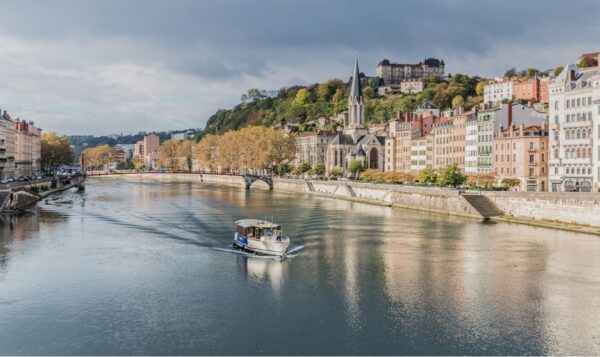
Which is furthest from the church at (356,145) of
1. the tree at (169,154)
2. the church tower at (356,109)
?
the tree at (169,154)

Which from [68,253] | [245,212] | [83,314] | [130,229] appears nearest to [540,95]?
[245,212]

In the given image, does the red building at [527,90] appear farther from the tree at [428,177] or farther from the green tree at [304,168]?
the tree at [428,177]

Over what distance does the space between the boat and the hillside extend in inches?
3427

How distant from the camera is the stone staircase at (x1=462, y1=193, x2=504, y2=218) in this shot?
49594 millimetres

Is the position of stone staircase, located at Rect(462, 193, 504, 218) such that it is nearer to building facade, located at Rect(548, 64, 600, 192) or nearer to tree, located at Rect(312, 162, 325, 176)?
building facade, located at Rect(548, 64, 600, 192)

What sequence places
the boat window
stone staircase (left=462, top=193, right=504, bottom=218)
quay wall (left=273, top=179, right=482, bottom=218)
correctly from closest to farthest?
the boat window < stone staircase (left=462, top=193, right=504, bottom=218) < quay wall (left=273, top=179, right=482, bottom=218)

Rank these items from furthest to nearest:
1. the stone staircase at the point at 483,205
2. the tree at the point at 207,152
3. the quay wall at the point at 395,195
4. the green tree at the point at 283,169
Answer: the tree at the point at 207,152, the green tree at the point at 283,169, the quay wall at the point at 395,195, the stone staircase at the point at 483,205

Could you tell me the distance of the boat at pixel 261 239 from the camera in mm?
34281

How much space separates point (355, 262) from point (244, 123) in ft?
523

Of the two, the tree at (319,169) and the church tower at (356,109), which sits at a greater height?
the church tower at (356,109)

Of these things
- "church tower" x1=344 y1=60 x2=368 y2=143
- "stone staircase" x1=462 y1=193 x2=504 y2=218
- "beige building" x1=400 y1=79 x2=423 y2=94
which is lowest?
"stone staircase" x1=462 y1=193 x2=504 y2=218

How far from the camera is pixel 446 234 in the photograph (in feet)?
138

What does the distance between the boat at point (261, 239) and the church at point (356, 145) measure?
6798cm

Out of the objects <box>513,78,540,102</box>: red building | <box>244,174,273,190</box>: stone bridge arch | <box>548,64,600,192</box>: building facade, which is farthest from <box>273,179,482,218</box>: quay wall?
<box>513,78,540,102</box>: red building
